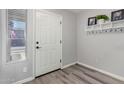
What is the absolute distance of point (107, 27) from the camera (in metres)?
2.81

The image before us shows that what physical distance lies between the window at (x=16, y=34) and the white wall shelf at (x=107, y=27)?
2237 mm

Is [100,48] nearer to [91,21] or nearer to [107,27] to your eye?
[107,27]

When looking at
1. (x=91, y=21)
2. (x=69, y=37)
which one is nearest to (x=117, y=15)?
(x=91, y=21)

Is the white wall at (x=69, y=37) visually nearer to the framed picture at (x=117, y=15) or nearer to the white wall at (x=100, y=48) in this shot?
the white wall at (x=100, y=48)

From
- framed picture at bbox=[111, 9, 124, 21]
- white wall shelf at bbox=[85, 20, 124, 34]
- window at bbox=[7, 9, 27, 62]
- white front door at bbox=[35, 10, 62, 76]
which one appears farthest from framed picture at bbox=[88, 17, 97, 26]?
window at bbox=[7, 9, 27, 62]

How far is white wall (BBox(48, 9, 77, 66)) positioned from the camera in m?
3.58

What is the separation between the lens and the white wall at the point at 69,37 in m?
3.58

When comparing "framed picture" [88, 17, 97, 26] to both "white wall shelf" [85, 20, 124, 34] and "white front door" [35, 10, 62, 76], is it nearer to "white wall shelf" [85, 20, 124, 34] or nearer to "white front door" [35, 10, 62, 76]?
"white wall shelf" [85, 20, 124, 34]

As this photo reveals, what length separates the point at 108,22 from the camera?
2762 millimetres

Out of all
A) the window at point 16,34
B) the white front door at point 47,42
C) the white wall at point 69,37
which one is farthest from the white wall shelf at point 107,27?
the window at point 16,34
